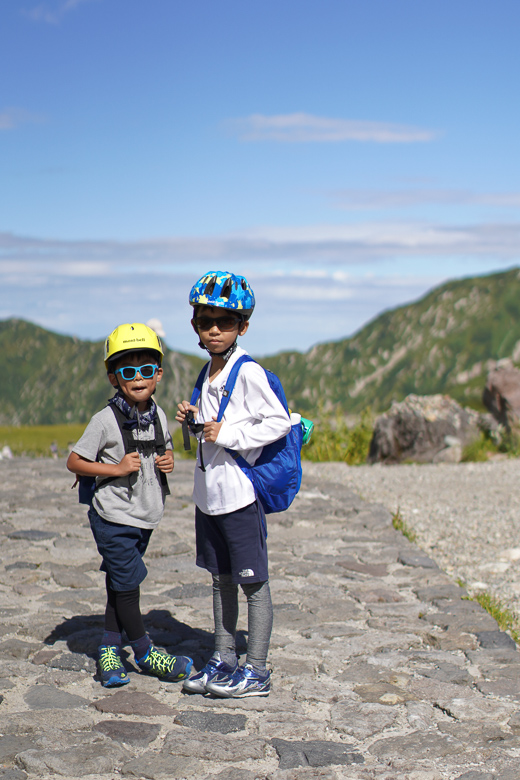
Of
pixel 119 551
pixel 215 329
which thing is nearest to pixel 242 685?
pixel 119 551

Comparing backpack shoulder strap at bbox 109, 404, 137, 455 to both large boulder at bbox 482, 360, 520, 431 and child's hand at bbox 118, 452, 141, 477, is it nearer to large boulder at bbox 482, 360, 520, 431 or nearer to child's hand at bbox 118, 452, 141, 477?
child's hand at bbox 118, 452, 141, 477

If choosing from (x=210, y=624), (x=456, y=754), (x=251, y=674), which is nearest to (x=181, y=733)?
(x=251, y=674)

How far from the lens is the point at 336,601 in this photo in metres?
5.68

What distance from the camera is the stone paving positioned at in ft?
11.1

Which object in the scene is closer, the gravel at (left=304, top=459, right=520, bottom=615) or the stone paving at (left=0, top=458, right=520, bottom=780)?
the stone paving at (left=0, top=458, right=520, bottom=780)

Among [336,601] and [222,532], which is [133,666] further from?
[336,601]

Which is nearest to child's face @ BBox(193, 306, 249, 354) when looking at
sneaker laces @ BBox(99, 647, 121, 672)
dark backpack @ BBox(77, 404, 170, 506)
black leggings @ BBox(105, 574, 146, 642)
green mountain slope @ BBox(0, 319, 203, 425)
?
dark backpack @ BBox(77, 404, 170, 506)

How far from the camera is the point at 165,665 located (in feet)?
13.8

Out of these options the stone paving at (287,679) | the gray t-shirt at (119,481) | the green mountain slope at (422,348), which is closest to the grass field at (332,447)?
the stone paving at (287,679)

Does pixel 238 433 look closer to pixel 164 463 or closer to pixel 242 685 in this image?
pixel 164 463

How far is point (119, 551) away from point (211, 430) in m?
0.81

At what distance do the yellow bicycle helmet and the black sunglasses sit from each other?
0.27 m

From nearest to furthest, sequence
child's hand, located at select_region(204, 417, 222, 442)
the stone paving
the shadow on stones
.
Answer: the stone paving
child's hand, located at select_region(204, 417, 222, 442)
the shadow on stones

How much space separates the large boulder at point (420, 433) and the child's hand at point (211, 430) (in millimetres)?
10158
